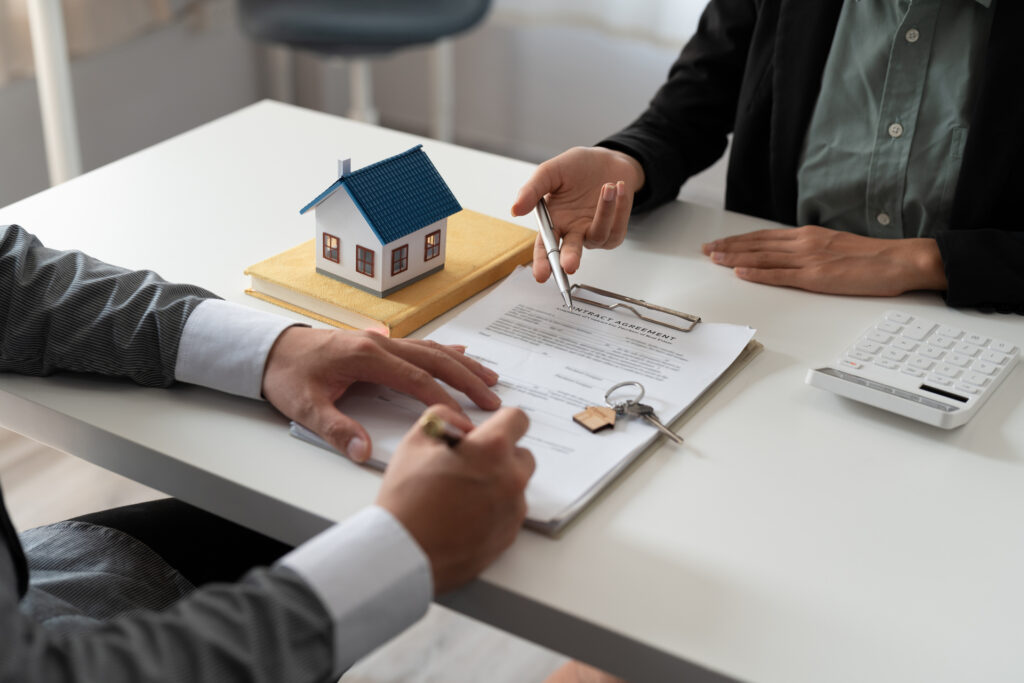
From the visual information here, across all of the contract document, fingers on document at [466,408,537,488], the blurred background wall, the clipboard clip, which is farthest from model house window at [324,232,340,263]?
the blurred background wall

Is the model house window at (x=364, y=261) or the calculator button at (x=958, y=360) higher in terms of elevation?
the model house window at (x=364, y=261)

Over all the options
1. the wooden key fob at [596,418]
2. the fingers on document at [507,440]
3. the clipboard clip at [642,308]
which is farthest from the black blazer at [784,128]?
the fingers on document at [507,440]

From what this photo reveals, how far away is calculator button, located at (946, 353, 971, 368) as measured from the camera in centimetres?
91

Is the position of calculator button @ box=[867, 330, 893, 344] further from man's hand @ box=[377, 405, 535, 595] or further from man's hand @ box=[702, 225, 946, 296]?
man's hand @ box=[377, 405, 535, 595]

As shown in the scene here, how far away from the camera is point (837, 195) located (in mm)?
1281

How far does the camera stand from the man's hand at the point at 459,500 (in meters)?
0.64

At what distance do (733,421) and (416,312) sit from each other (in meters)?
0.31

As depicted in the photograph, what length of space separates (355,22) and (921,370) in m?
0.57

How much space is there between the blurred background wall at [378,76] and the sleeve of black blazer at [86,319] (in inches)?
66.4

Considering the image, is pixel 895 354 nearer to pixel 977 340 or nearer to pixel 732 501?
pixel 977 340

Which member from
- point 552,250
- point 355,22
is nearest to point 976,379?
point 552,250

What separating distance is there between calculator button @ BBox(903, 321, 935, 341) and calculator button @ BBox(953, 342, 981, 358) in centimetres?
3

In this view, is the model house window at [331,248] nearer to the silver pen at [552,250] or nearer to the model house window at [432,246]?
the model house window at [432,246]

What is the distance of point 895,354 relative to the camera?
0.91m
